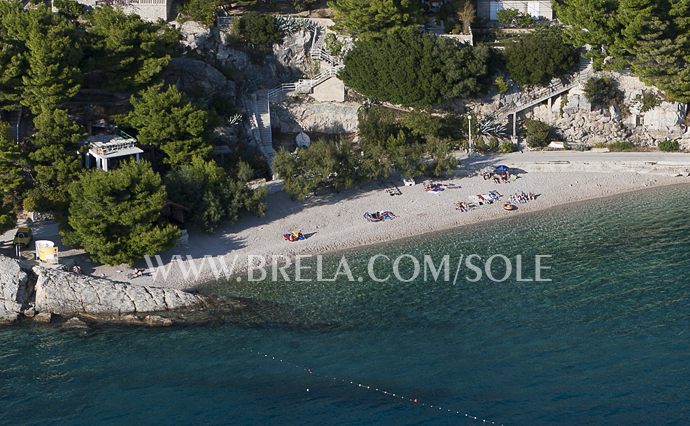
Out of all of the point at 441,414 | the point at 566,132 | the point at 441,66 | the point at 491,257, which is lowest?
the point at 441,414

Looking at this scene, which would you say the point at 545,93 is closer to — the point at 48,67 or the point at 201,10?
the point at 201,10

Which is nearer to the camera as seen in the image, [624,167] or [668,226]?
[668,226]

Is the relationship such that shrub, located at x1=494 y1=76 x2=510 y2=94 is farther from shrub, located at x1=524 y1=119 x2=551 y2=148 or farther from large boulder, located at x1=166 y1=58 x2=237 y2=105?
large boulder, located at x1=166 y1=58 x2=237 y2=105

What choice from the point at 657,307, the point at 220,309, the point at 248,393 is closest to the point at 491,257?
the point at 657,307

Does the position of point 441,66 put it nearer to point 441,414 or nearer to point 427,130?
point 427,130

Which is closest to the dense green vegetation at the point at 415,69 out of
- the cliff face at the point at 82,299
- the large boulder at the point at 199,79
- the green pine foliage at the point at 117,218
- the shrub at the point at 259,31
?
the shrub at the point at 259,31

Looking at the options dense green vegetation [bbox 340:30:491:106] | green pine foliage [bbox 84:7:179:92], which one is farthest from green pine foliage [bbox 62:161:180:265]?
dense green vegetation [bbox 340:30:491:106]

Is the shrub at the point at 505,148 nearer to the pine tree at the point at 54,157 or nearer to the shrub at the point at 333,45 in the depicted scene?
the shrub at the point at 333,45
